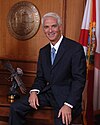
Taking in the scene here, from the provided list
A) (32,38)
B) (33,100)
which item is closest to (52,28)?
(33,100)

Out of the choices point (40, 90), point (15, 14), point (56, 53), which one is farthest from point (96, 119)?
point (15, 14)

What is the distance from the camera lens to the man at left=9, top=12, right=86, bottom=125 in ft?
6.61

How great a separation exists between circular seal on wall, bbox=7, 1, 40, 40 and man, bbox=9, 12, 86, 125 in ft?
2.60

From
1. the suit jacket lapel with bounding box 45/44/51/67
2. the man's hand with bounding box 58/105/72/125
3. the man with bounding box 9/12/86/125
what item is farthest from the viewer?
the suit jacket lapel with bounding box 45/44/51/67

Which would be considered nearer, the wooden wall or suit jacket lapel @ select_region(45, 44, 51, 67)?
suit jacket lapel @ select_region(45, 44, 51, 67)

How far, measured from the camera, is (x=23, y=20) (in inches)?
117

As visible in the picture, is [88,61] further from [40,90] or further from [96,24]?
[40,90]

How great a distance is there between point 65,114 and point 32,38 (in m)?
1.31

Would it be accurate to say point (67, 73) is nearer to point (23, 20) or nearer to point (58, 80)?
point (58, 80)

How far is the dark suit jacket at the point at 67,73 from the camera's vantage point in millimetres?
2016

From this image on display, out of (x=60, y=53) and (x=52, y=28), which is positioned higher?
(x=52, y=28)

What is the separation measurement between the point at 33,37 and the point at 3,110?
100 centimetres

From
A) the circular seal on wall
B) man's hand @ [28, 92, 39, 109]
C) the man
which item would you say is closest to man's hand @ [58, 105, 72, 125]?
the man

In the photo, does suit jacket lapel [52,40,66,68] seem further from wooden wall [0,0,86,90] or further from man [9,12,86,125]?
wooden wall [0,0,86,90]
